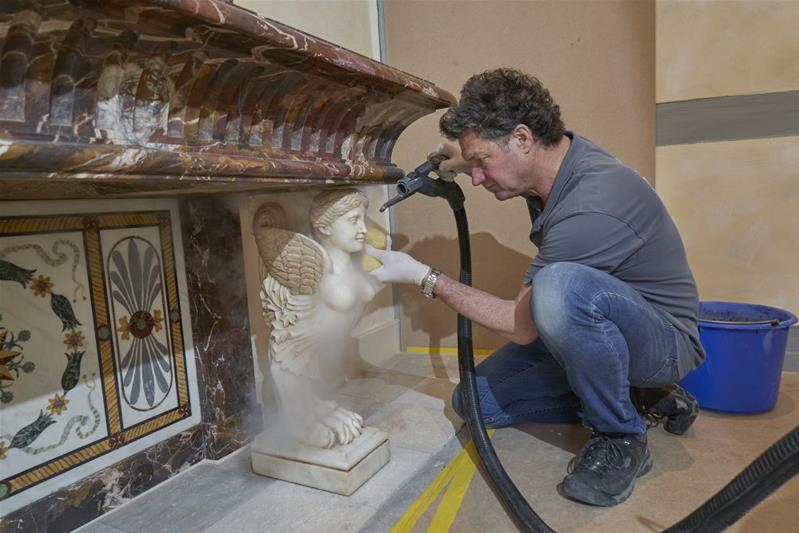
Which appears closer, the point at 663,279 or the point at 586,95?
the point at 663,279

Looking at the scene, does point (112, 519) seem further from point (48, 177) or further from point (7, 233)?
point (48, 177)

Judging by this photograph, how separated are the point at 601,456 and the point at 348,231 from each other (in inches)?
34.9

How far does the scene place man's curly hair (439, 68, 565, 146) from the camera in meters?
1.38

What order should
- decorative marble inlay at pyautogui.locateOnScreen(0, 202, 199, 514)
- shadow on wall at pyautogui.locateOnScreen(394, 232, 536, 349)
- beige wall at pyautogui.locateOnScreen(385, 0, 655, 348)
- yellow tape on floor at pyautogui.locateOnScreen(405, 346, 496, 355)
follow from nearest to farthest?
1. decorative marble inlay at pyautogui.locateOnScreen(0, 202, 199, 514)
2. beige wall at pyautogui.locateOnScreen(385, 0, 655, 348)
3. shadow on wall at pyautogui.locateOnScreen(394, 232, 536, 349)
4. yellow tape on floor at pyautogui.locateOnScreen(405, 346, 496, 355)

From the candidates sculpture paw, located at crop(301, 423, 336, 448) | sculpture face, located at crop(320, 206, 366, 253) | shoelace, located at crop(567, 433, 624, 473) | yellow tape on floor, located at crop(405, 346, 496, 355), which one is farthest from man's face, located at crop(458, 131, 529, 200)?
yellow tape on floor, located at crop(405, 346, 496, 355)

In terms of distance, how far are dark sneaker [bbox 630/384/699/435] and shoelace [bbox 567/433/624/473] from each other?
1.13 feet

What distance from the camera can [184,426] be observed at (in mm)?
1498

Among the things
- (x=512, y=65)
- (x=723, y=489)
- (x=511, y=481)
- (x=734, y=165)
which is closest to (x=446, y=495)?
(x=511, y=481)

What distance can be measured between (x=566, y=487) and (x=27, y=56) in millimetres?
1366

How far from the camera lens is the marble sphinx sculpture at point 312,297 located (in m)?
1.36

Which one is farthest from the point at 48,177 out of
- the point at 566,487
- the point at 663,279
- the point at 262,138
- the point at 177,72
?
the point at 663,279

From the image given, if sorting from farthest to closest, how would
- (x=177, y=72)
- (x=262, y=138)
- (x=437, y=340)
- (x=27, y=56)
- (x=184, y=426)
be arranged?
(x=437, y=340)
(x=184, y=426)
(x=262, y=138)
(x=177, y=72)
(x=27, y=56)

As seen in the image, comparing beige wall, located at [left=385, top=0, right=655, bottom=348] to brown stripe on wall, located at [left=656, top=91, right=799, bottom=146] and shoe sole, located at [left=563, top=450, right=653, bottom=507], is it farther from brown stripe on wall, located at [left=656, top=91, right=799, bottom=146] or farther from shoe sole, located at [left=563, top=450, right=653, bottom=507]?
shoe sole, located at [left=563, top=450, right=653, bottom=507]

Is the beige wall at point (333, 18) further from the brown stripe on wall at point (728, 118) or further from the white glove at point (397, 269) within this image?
the brown stripe on wall at point (728, 118)
